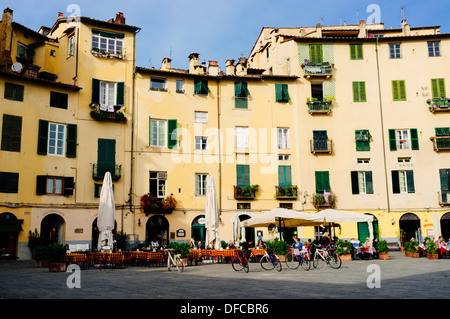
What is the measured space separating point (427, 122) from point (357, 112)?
5.28 meters

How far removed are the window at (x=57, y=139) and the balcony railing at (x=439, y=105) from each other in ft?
84.8

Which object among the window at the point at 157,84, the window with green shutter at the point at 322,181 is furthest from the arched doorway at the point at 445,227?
the window at the point at 157,84

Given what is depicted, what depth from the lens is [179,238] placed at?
99.5 ft

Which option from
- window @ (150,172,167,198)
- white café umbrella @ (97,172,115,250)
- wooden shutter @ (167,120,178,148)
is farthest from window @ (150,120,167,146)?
white café umbrella @ (97,172,115,250)

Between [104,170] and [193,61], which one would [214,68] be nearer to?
[193,61]

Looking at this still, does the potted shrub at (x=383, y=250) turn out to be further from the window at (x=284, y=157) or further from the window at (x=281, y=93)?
the window at (x=281, y=93)

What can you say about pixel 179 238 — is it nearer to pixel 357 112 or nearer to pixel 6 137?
pixel 6 137

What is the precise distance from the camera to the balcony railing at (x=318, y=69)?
3391 centimetres

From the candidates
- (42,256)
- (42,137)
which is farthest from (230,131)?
(42,256)

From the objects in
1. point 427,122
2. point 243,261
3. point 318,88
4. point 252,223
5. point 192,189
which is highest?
point 318,88

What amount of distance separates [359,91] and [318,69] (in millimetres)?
3611

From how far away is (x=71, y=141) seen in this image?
2820 cm

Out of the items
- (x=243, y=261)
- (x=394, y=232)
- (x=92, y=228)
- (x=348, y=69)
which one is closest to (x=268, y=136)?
(x=348, y=69)

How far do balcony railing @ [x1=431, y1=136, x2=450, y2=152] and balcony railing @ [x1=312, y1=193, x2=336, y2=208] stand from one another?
341 inches
